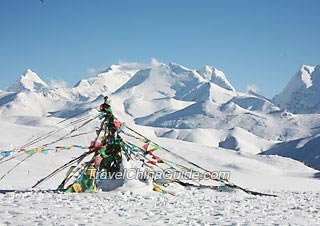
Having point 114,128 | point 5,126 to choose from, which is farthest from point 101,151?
point 5,126

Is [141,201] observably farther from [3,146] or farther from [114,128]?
[3,146]

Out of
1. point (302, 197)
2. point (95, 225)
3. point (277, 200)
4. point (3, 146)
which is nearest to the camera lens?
point (95, 225)

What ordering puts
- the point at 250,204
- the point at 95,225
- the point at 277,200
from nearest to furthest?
the point at 95,225 → the point at 250,204 → the point at 277,200

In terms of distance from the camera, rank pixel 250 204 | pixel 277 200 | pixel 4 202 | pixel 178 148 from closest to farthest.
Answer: pixel 4 202 < pixel 250 204 < pixel 277 200 < pixel 178 148

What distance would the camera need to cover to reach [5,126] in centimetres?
7419

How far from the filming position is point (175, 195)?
22.3 metres

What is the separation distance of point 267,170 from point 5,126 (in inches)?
1543

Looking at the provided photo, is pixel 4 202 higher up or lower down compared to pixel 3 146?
lower down

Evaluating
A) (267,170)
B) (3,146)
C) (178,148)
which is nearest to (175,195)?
(3,146)

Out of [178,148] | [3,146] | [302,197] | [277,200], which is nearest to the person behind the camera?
[277,200]

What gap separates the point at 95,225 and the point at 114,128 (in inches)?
357

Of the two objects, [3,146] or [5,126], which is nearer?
[3,146]

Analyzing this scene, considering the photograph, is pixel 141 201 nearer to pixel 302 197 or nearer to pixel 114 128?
pixel 114 128

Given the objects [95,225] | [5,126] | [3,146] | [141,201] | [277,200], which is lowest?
[95,225]
